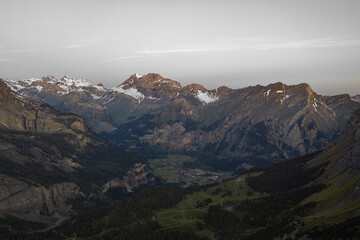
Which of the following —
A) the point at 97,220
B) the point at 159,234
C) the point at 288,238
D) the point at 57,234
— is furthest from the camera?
the point at 97,220

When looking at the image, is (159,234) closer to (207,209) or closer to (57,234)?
(207,209)

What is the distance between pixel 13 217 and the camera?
654 ft

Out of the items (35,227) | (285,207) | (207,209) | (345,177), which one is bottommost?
(35,227)

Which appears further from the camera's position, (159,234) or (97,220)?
(97,220)

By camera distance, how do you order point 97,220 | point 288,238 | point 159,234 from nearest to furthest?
point 288,238 → point 159,234 → point 97,220

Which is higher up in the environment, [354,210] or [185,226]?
[354,210]

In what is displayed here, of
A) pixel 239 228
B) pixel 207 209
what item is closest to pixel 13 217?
pixel 207 209

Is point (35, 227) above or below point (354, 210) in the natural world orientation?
below

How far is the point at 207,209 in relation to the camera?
653 ft

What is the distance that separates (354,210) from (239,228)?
199 feet

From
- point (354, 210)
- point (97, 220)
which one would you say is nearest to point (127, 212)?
point (97, 220)

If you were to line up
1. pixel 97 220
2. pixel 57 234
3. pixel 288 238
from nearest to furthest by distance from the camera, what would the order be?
pixel 288 238 < pixel 57 234 < pixel 97 220

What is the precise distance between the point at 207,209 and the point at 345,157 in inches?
3562

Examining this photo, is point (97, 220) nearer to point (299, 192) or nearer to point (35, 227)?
point (35, 227)
